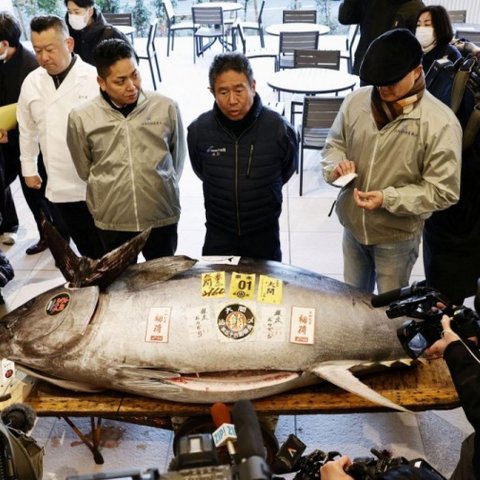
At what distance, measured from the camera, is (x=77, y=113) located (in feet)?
8.25

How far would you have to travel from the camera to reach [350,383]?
6.84ft

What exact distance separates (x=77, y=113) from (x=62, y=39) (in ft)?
1.65

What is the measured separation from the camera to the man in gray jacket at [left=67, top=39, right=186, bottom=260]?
7.98 feet

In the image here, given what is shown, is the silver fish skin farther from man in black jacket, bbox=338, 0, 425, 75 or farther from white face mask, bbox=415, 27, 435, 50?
man in black jacket, bbox=338, 0, 425, 75

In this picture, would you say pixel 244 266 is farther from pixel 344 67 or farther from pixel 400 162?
pixel 344 67

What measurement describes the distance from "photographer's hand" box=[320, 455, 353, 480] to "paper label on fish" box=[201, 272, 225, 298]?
0.75 m

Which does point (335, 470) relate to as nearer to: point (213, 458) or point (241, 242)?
point (213, 458)

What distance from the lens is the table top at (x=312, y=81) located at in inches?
203

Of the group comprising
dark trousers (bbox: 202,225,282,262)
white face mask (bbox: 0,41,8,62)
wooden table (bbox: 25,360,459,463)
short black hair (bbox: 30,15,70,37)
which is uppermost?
short black hair (bbox: 30,15,70,37)

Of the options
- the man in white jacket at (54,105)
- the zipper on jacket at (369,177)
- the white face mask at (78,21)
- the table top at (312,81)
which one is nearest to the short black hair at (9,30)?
the man in white jacket at (54,105)

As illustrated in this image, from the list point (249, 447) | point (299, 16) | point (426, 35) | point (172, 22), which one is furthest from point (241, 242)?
point (172, 22)

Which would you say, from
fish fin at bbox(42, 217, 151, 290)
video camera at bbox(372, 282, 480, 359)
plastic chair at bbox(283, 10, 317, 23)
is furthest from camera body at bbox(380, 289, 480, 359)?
plastic chair at bbox(283, 10, 317, 23)

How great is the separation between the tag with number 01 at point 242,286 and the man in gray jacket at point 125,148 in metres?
0.67

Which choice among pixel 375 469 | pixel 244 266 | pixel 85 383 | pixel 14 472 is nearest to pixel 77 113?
pixel 244 266
